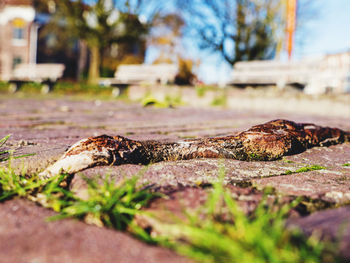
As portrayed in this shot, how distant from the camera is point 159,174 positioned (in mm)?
1111

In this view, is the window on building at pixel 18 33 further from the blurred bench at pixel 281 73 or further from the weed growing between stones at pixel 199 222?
the weed growing between stones at pixel 199 222

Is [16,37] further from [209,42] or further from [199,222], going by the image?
[199,222]

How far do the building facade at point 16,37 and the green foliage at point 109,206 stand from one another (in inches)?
1164

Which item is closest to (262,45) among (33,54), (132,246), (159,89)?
(159,89)

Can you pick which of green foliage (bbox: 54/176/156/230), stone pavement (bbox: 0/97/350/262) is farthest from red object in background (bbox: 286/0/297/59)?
green foliage (bbox: 54/176/156/230)

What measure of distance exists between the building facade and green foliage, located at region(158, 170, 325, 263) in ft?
97.9

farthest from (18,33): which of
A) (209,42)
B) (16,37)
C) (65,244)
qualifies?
(65,244)

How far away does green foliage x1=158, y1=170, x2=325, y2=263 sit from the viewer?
60cm

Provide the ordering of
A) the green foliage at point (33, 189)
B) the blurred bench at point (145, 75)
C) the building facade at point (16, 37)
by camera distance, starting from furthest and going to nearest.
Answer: the building facade at point (16, 37) → the blurred bench at point (145, 75) → the green foliage at point (33, 189)

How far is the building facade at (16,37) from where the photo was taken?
27.5 metres

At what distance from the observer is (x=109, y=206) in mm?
837

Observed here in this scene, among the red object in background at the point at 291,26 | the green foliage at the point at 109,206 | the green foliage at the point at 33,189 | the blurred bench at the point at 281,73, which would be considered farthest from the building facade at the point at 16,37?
the green foliage at the point at 109,206

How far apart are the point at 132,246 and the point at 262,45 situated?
1649cm

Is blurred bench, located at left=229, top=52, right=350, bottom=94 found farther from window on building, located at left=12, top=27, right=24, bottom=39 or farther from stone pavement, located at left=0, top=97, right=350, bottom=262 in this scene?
window on building, located at left=12, top=27, right=24, bottom=39
